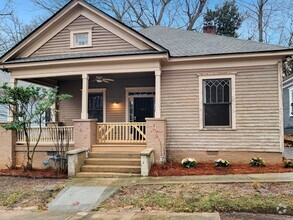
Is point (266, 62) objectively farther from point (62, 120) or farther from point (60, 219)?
point (62, 120)

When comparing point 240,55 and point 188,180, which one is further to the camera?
point 240,55

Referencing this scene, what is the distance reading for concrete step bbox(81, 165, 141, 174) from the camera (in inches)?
307

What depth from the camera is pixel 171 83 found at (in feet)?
31.8

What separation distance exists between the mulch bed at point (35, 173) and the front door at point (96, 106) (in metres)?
3.80

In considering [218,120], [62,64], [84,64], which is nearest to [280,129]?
[218,120]

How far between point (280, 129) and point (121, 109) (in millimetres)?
6370

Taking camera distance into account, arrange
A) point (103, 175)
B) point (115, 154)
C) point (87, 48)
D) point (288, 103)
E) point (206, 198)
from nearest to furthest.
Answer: point (206, 198), point (103, 175), point (115, 154), point (87, 48), point (288, 103)

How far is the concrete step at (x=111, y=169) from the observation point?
780cm

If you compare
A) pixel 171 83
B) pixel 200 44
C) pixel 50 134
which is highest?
pixel 200 44

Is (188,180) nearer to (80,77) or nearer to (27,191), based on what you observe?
(27,191)

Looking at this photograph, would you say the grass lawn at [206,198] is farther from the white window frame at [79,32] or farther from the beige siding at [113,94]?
the white window frame at [79,32]

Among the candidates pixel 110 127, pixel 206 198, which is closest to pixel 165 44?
pixel 110 127

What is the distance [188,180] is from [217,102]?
364 cm

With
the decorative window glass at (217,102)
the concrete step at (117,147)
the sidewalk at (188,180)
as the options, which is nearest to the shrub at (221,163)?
the sidewalk at (188,180)
